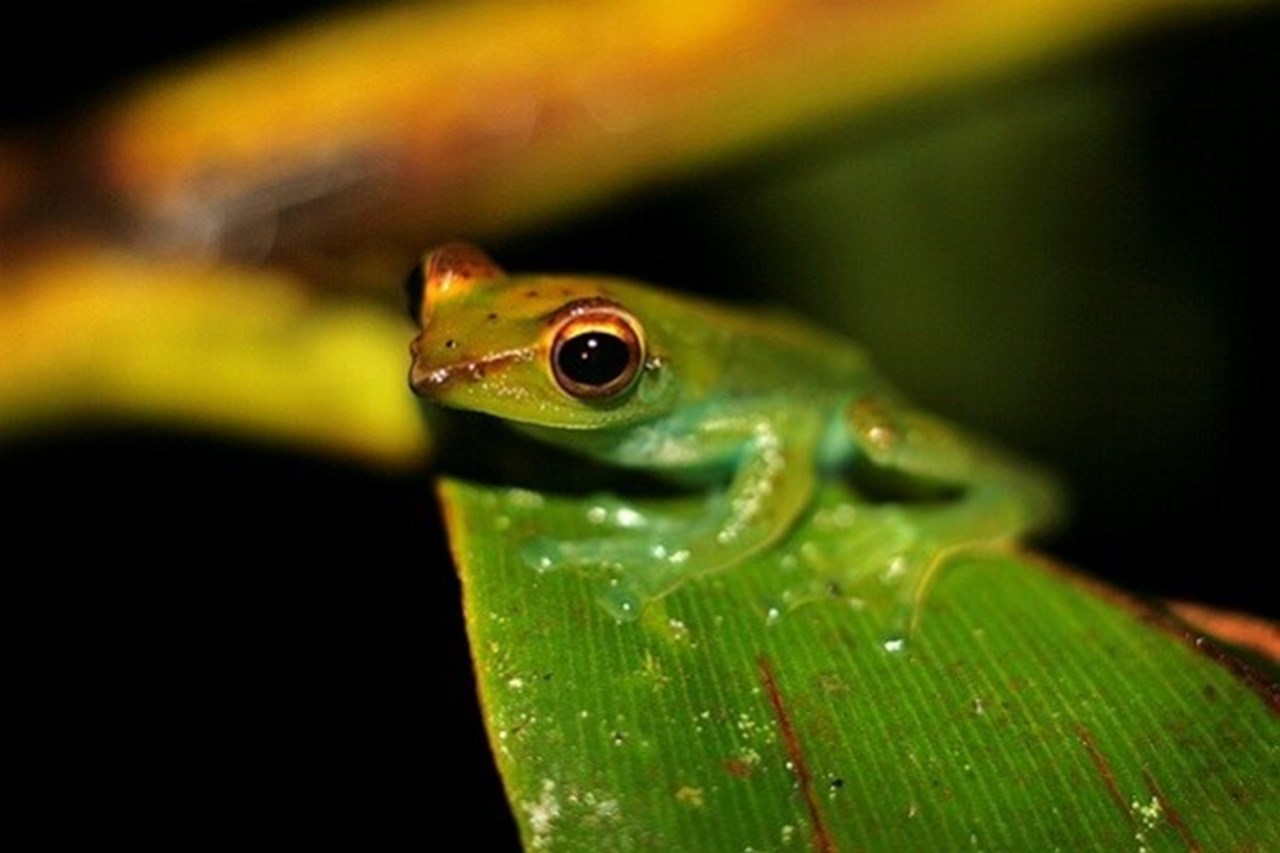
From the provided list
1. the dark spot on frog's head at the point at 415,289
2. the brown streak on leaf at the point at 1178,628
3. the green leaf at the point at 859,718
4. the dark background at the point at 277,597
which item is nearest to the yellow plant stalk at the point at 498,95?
the dark background at the point at 277,597

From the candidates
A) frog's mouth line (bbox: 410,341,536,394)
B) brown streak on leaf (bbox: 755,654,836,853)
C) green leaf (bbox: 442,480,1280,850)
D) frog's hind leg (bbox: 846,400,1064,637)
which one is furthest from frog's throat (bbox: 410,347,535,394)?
frog's hind leg (bbox: 846,400,1064,637)

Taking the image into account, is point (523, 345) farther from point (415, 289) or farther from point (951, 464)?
point (951, 464)

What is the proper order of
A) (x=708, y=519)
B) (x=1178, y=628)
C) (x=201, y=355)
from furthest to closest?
(x=201, y=355), (x=708, y=519), (x=1178, y=628)

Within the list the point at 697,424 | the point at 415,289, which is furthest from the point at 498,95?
the point at 697,424

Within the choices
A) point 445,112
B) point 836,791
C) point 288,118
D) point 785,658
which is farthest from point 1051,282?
point 836,791

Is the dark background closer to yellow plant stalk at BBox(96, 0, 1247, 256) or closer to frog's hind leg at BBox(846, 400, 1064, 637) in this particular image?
yellow plant stalk at BBox(96, 0, 1247, 256)
